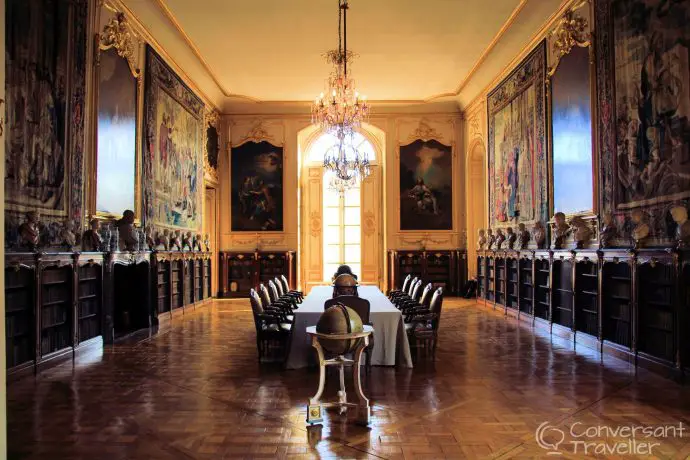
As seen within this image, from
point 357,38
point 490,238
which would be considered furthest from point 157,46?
point 490,238

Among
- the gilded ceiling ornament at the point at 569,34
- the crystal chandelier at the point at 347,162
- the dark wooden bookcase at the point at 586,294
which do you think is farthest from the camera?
the crystal chandelier at the point at 347,162

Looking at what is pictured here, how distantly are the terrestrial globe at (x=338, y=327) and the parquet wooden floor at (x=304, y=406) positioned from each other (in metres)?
0.63

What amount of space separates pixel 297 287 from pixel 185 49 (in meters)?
8.26

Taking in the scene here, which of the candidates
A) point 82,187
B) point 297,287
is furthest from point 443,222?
point 82,187

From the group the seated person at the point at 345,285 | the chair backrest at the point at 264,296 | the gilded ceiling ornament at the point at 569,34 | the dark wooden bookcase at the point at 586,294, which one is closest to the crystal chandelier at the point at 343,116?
the chair backrest at the point at 264,296

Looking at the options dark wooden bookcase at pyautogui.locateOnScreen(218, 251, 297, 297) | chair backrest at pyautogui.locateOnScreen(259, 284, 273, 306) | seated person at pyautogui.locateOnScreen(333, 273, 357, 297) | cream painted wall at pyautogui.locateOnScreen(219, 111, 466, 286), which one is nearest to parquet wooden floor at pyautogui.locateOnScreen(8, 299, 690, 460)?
chair backrest at pyautogui.locateOnScreen(259, 284, 273, 306)

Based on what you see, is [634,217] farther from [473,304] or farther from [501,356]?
[473,304]

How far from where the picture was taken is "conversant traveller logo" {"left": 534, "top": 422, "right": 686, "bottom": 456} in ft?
12.8

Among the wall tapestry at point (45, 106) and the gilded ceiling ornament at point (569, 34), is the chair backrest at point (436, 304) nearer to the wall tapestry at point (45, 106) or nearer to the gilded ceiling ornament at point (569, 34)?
the gilded ceiling ornament at point (569, 34)

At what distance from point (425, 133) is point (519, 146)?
18.9 ft

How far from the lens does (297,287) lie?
58.5 ft

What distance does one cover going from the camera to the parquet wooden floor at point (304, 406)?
3994 mm

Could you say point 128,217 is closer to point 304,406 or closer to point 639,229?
point 304,406

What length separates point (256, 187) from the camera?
18.1m
